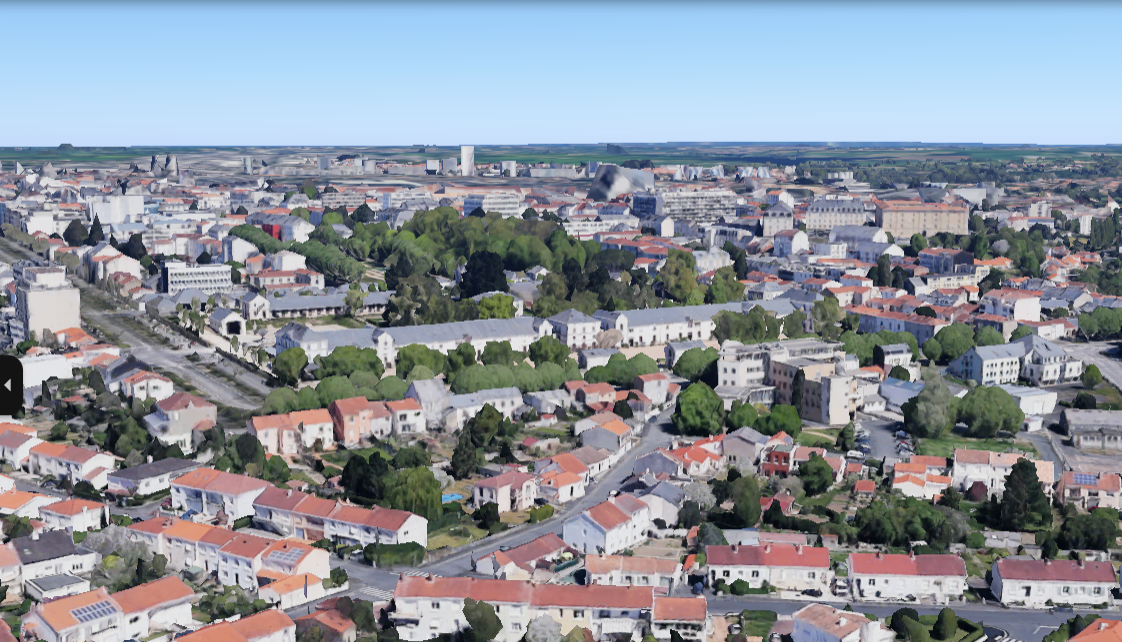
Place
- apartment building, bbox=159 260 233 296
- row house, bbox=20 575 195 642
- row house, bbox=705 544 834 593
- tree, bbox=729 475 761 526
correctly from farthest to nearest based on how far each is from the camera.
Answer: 1. apartment building, bbox=159 260 233 296
2. tree, bbox=729 475 761 526
3. row house, bbox=705 544 834 593
4. row house, bbox=20 575 195 642

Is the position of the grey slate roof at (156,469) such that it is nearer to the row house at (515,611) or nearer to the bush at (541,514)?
the bush at (541,514)

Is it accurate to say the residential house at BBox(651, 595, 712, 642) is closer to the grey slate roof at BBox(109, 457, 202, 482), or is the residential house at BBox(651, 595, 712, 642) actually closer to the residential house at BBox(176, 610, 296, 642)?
the residential house at BBox(176, 610, 296, 642)

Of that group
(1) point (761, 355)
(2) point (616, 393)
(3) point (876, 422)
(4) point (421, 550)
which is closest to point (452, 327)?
(2) point (616, 393)

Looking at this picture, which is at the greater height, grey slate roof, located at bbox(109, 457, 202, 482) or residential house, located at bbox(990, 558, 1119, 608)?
grey slate roof, located at bbox(109, 457, 202, 482)

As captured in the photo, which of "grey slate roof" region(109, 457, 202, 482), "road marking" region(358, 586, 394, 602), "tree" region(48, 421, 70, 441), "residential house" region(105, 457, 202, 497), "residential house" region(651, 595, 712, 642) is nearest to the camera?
"residential house" region(651, 595, 712, 642)

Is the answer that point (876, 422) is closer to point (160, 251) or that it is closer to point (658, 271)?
point (658, 271)

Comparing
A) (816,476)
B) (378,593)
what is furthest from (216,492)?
(816,476)

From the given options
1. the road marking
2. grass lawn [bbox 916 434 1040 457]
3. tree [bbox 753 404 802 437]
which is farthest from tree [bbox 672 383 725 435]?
the road marking
